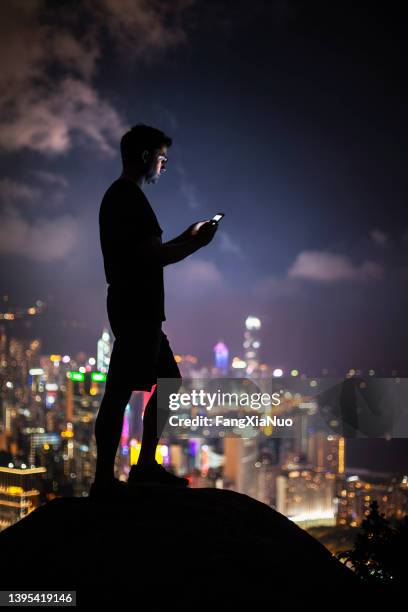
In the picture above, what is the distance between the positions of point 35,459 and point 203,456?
7.30 m

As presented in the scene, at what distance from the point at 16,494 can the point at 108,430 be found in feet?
24.1

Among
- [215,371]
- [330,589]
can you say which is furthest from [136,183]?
[215,371]

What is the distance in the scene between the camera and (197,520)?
158cm

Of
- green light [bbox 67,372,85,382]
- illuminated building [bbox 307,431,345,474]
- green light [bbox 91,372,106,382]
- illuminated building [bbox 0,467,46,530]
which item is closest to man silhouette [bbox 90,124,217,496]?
illuminated building [bbox 0,467,46,530]

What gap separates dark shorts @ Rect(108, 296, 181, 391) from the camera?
167 centimetres

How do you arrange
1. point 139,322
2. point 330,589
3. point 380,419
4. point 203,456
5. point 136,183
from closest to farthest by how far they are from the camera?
point 330,589, point 139,322, point 136,183, point 380,419, point 203,456

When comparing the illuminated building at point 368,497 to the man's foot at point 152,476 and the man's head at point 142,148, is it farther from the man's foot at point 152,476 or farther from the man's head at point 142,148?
the man's head at point 142,148

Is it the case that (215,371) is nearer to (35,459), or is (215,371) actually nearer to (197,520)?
(35,459)

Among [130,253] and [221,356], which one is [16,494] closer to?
[130,253]

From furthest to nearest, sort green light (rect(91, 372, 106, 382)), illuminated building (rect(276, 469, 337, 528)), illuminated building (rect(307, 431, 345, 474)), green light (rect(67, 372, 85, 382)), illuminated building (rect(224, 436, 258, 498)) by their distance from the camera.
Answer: illuminated building (rect(307, 431, 345, 474)) → green light (rect(67, 372, 85, 382)) → illuminated building (rect(224, 436, 258, 498)) → green light (rect(91, 372, 106, 382)) → illuminated building (rect(276, 469, 337, 528))

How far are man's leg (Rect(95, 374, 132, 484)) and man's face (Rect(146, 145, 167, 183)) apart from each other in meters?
0.71

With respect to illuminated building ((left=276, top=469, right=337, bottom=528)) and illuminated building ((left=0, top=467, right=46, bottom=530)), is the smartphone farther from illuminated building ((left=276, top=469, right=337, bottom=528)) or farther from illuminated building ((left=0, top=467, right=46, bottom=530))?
illuminated building ((left=276, top=469, right=337, bottom=528))

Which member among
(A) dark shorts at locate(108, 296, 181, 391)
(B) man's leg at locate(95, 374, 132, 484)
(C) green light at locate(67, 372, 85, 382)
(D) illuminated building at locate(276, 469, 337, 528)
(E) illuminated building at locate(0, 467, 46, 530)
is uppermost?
(C) green light at locate(67, 372, 85, 382)

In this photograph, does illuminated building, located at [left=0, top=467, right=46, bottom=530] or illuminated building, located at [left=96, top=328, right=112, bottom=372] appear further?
illuminated building, located at [left=96, top=328, right=112, bottom=372]
